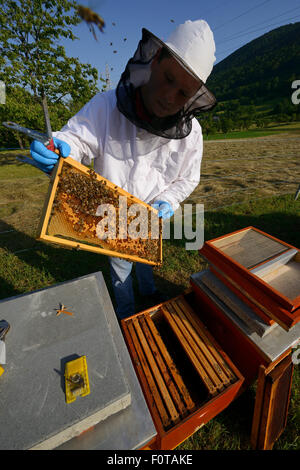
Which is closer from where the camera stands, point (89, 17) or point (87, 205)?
point (89, 17)

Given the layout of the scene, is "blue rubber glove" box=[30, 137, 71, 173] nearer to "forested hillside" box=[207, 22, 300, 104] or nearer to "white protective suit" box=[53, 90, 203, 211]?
"white protective suit" box=[53, 90, 203, 211]

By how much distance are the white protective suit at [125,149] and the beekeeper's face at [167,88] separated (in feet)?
1.11

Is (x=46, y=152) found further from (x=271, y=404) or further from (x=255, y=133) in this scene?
(x=255, y=133)

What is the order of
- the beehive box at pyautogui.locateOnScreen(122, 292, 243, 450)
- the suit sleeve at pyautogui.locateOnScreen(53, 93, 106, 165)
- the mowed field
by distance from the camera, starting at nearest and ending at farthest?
the beehive box at pyautogui.locateOnScreen(122, 292, 243, 450) → the suit sleeve at pyautogui.locateOnScreen(53, 93, 106, 165) → the mowed field

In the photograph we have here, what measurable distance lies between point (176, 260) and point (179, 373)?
255 cm

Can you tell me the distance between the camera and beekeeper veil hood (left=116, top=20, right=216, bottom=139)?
1728mm

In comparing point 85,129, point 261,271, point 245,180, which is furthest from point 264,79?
point 261,271

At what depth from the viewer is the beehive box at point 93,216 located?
184 centimetres

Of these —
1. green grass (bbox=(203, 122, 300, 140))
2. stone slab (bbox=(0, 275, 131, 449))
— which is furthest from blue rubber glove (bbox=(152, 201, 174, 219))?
green grass (bbox=(203, 122, 300, 140))

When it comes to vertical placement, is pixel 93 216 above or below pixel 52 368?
above

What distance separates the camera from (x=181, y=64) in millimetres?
1616

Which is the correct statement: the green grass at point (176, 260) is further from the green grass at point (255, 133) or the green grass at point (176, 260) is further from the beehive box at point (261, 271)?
the green grass at point (255, 133)

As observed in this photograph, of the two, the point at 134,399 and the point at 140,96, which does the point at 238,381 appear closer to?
the point at 134,399

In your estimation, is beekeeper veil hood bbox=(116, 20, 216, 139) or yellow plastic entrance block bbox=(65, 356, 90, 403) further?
beekeeper veil hood bbox=(116, 20, 216, 139)
